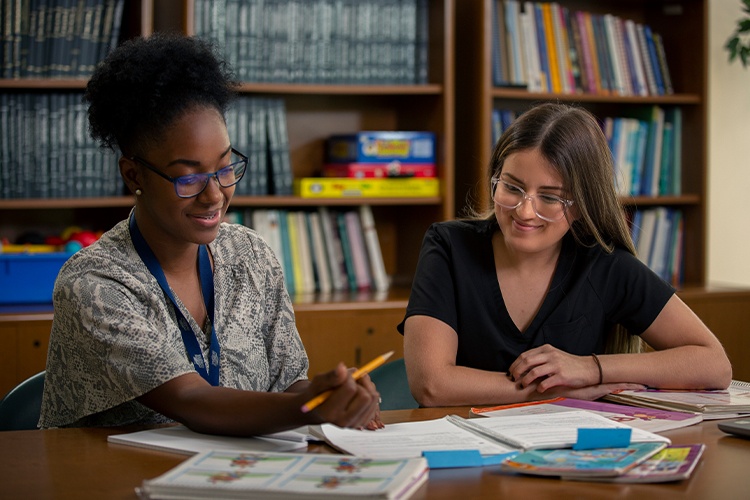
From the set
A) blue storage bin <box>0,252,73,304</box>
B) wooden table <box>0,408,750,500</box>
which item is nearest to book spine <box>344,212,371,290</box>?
blue storage bin <box>0,252,73,304</box>

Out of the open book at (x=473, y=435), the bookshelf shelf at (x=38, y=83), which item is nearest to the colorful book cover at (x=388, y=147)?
the bookshelf shelf at (x=38, y=83)

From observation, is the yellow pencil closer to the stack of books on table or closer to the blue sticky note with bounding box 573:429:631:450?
the blue sticky note with bounding box 573:429:631:450

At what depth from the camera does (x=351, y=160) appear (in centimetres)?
289

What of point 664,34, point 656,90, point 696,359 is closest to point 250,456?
point 696,359

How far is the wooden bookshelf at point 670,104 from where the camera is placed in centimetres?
285

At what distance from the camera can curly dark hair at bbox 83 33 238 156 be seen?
126cm

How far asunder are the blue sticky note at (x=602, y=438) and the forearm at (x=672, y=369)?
43 centimetres

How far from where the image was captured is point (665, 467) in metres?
0.96

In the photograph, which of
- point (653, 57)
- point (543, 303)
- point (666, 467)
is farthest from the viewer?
point (653, 57)

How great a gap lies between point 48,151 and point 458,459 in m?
2.13

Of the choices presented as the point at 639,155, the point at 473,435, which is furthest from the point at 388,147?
the point at 473,435

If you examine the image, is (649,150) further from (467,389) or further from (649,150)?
(467,389)

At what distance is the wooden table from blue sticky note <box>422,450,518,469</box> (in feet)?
0.04

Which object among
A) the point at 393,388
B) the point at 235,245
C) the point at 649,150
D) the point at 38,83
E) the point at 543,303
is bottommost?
the point at 393,388
